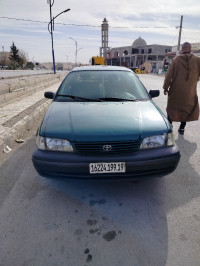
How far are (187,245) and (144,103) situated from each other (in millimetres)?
1807

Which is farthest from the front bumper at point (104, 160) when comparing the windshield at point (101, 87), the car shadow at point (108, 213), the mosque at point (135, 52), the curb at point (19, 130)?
the mosque at point (135, 52)

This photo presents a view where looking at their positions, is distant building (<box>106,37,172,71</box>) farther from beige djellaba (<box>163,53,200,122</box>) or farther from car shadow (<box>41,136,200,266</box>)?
car shadow (<box>41,136,200,266</box>)

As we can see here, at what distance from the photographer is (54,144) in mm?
2168

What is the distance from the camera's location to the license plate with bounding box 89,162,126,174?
204cm

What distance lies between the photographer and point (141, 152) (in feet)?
6.95

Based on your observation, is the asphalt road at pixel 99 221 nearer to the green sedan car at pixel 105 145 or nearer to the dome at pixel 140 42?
the green sedan car at pixel 105 145

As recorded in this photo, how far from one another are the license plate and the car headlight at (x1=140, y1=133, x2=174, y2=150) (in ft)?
1.02

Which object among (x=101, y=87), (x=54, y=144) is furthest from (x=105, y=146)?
(x=101, y=87)

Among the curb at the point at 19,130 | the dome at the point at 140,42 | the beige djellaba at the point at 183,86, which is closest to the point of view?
the curb at the point at 19,130

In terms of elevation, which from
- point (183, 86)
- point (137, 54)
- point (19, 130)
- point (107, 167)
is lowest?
point (19, 130)

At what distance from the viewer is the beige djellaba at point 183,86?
405 cm

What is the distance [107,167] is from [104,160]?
0.09m

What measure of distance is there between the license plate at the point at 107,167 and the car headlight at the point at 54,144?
0.31 meters

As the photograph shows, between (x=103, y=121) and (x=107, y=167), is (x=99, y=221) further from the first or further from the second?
(x=103, y=121)
